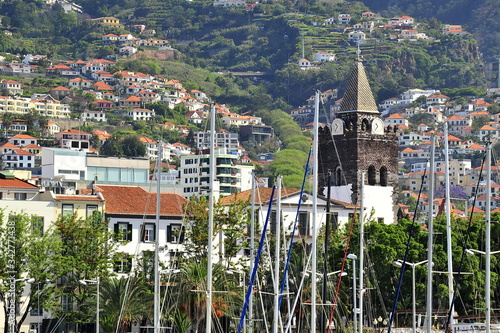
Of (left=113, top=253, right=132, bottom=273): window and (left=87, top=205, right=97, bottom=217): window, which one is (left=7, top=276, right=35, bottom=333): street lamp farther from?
(left=87, top=205, right=97, bottom=217): window

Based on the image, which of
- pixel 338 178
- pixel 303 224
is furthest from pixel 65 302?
pixel 338 178

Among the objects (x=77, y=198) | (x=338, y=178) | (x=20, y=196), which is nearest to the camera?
(x=77, y=198)

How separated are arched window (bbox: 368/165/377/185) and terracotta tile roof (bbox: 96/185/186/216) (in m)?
24.6

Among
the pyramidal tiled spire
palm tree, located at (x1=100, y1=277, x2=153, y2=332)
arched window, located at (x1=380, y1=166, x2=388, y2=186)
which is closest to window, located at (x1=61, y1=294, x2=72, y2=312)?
palm tree, located at (x1=100, y1=277, x2=153, y2=332)

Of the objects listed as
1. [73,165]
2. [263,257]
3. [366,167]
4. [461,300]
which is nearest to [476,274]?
[461,300]

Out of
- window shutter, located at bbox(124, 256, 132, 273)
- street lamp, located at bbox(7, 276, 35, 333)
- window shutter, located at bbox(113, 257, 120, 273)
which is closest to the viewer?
street lamp, located at bbox(7, 276, 35, 333)

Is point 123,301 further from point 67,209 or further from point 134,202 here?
point 134,202

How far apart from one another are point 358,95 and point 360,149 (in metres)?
5.19

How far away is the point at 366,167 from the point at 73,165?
25242mm

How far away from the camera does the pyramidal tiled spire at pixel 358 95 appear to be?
112 meters

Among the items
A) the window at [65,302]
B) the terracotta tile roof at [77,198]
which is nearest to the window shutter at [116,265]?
the window at [65,302]

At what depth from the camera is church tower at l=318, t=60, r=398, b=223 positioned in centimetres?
10844

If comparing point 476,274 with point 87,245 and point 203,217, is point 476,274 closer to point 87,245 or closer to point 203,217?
point 203,217

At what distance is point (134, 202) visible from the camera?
84000 mm
